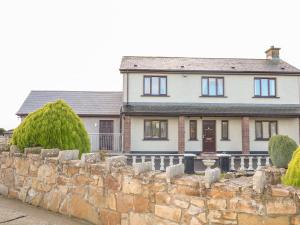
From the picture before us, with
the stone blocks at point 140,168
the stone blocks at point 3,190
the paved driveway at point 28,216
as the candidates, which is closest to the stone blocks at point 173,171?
the stone blocks at point 140,168

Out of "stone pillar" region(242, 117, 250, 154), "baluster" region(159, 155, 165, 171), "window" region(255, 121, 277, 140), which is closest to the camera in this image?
"baluster" region(159, 155, 165, 171)

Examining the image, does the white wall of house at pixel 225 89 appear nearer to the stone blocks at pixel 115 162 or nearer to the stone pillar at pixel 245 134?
the stone pillar at pixel 245 134

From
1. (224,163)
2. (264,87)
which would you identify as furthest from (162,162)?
(264,87)

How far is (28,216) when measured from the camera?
5227 mm

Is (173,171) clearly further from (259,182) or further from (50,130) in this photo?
(50,130)

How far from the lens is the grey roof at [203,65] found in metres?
21.7

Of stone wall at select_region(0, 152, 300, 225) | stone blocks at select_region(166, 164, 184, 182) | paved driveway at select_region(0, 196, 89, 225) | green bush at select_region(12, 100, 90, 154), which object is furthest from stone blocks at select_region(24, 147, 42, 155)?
stone blocks at select_region(166, 164, 184, 182)

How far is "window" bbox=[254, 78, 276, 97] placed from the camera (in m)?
22.4

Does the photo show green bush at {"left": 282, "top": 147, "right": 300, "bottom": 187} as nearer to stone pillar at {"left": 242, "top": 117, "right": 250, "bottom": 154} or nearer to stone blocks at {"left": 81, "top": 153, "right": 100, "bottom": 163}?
stone blocks at {"left": 81, "top": 153, "right": 100, "bottom": 163}

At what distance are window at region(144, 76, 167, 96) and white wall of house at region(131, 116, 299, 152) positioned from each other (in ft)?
6.60

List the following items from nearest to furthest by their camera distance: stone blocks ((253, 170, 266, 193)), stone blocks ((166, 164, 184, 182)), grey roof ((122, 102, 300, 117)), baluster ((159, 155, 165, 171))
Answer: stone blocks ((253, 170, 266, 193))
stone blocks ((166, 164, 184, 182))
baluster ((159, 155, 165, 171))
grey roof ((122, 102, 300, 117))

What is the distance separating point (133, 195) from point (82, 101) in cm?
2062

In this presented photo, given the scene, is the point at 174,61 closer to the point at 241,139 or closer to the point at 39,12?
the point at 241,139

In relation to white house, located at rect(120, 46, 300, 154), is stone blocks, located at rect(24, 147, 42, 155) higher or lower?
lower
